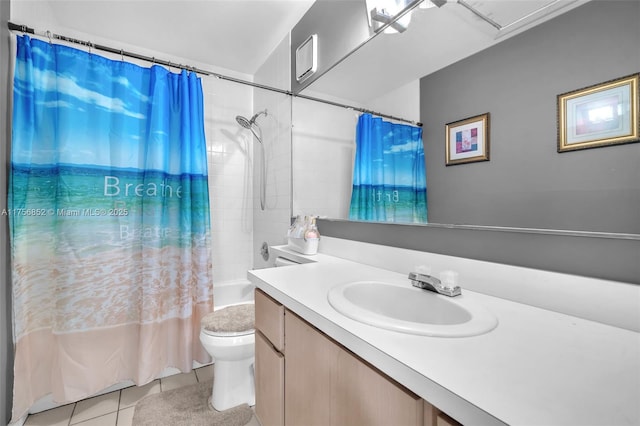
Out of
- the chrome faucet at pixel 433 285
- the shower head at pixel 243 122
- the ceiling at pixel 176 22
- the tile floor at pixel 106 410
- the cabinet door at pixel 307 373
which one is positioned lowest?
the tile floor at pixel 106 410

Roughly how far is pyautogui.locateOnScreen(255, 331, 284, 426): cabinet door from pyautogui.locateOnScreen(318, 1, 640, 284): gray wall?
0.70 m

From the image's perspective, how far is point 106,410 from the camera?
4.73ft

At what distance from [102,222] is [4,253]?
1.28 ft

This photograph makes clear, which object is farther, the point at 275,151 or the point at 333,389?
→ the point at 275,151

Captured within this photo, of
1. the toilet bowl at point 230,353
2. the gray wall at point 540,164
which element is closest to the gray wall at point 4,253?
the toilet bowl at point 230,353

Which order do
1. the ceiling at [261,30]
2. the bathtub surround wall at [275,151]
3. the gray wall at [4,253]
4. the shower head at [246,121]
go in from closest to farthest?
the ceiling at [261,30] < the gray wall at [4,253] < the bathtub surround wall at [275,151] < the shower head at [246,121]

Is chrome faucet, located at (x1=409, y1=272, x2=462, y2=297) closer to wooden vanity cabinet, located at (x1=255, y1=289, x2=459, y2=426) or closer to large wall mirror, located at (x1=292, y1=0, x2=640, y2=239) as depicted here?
large wall mirror, located at (x1=292, y1=0, x2=640, y2=239)

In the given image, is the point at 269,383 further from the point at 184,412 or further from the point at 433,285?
the point at 184,412

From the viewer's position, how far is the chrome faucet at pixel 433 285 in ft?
2.61

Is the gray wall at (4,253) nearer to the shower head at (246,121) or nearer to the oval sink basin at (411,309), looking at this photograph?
the shower head at (246,121)

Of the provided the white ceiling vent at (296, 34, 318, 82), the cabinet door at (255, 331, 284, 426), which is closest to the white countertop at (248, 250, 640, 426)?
the cabinet door at (255, 331, 284, 426)

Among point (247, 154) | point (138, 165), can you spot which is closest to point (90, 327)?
point (138, 165)

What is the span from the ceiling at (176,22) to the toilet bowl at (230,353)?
184 cm

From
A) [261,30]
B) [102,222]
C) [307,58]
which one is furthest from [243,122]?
[102,222]
